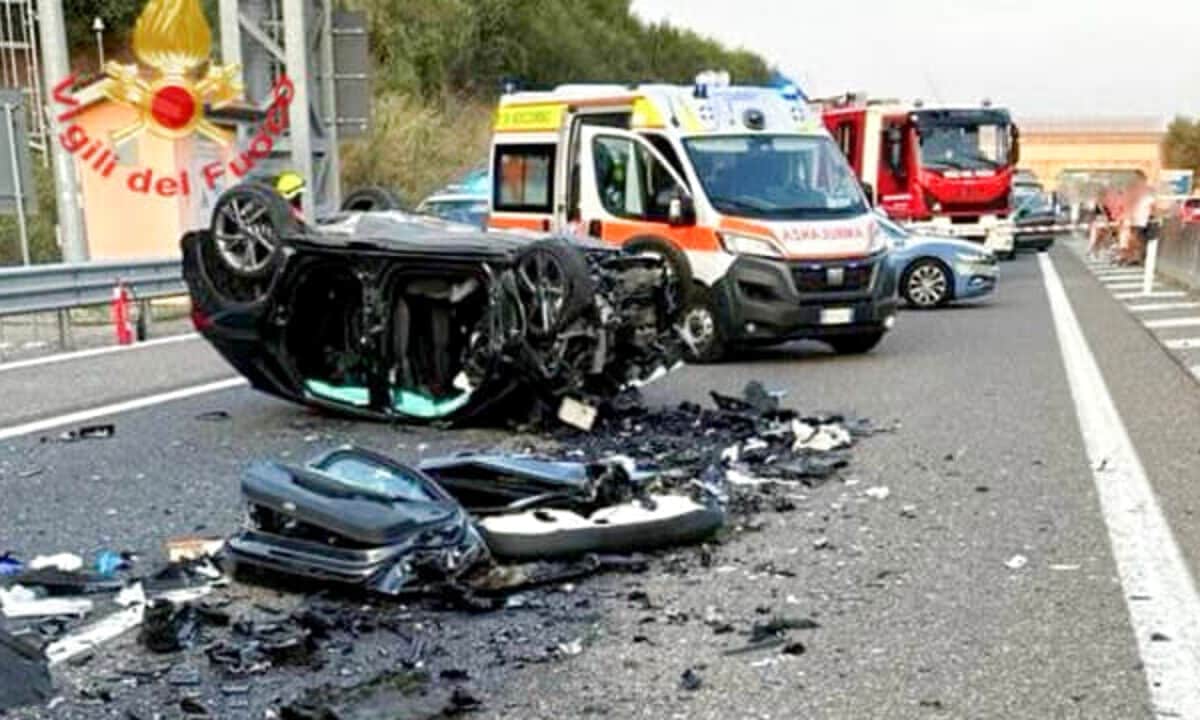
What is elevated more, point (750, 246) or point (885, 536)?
point (750, 246)

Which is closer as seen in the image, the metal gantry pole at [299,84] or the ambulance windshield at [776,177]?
Result: the ambulance windshield at [776,177]

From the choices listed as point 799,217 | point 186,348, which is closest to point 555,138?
point 799,217

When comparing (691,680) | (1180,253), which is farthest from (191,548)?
(1180,253)

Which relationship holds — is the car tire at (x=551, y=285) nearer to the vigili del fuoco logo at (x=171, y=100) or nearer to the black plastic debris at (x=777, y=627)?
the black plastic debris at (x=777, y=627)

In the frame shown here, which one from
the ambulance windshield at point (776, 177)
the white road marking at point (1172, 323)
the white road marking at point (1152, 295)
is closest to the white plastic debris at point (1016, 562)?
the ambulance windshield at point (776, 177)

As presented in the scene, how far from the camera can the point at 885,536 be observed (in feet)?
18.7

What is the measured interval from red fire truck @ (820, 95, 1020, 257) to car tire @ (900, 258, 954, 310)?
7.10 meters

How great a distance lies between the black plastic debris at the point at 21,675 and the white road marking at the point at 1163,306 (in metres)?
15.2

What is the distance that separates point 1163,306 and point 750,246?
8.08 m

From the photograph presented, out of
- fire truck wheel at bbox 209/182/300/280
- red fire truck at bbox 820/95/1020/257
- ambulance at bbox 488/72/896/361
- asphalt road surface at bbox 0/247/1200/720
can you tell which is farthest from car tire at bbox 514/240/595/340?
red fire truck at bbox 820/95/1020/257

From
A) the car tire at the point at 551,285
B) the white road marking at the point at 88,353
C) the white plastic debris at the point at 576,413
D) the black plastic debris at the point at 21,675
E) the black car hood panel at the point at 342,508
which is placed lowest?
the white road marking at the point at 88,353

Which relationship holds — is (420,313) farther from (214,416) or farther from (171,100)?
(171,100)

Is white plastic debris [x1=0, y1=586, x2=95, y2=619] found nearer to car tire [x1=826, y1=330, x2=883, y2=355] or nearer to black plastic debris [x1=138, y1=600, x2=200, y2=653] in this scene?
black plastic debris [x1=138, y1=600, x2=200, y2=653]

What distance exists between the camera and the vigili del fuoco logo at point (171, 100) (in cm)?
1744
